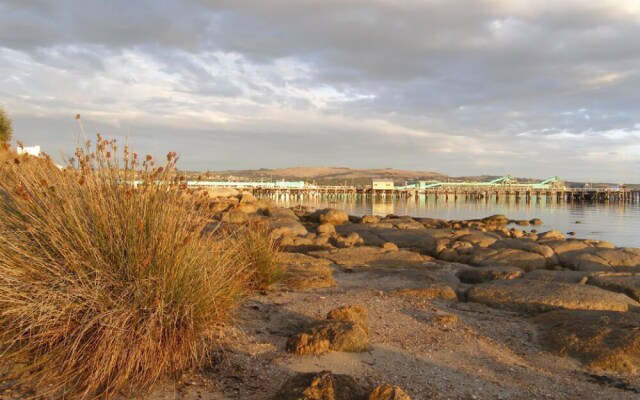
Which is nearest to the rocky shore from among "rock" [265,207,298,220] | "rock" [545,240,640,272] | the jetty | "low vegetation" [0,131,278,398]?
"low vegetation" [0,131,278,398]

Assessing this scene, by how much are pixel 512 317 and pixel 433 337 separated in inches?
82.9

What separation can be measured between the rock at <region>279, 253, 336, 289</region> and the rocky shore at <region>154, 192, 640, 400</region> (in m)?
0.02

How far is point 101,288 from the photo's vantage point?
3.91 metres

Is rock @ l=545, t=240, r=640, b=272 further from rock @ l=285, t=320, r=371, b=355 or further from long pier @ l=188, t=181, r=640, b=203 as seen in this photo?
long pier @ l=188, t=181, r=640, b=203

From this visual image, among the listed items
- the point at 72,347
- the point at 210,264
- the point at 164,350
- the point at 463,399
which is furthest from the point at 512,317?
the point at 72,347

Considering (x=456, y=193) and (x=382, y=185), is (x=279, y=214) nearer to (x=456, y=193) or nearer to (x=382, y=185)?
(x=382, y=185)

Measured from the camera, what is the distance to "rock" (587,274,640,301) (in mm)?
8516

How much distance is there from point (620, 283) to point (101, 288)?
8.65 metres

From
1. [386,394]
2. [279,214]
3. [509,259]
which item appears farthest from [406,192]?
[386,394]

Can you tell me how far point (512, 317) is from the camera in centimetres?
718

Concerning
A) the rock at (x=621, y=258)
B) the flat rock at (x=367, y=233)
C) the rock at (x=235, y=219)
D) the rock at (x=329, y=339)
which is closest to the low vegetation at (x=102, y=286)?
the rock at (x=329, y=339)

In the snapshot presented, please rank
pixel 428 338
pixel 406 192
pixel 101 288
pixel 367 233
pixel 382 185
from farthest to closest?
pixel 406 192
pixel 382 185
pixel 367 233
pixel 428 338
pixel 101 288

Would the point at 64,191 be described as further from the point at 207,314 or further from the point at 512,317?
the point at 512,317

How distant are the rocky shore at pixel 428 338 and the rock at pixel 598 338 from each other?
13 mm
